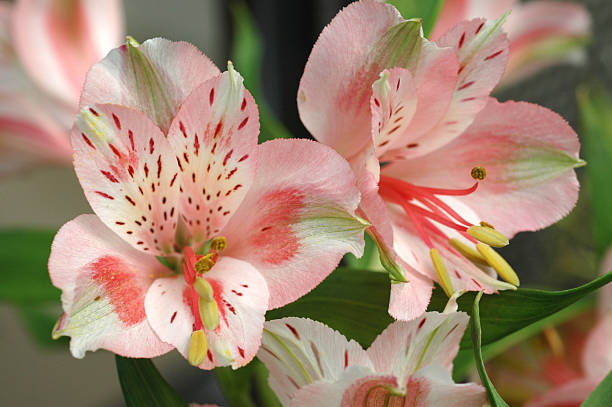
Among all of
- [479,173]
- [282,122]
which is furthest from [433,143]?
[282,122]

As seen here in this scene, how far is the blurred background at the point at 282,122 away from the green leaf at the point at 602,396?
0.27 m

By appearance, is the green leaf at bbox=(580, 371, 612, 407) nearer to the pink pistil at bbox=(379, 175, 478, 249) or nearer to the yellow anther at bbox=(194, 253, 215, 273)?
the pink pistil at bbox=(379, 175, 478, 249)

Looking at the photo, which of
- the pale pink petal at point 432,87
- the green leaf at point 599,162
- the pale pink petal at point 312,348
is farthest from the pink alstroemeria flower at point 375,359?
the green leaf at point 599,162

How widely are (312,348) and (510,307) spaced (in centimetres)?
10

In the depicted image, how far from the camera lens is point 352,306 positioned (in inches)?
12.5

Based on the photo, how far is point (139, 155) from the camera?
0.27m

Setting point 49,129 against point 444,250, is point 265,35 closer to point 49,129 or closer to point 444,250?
point 49,129

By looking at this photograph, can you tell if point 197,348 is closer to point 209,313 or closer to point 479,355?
point 209,313

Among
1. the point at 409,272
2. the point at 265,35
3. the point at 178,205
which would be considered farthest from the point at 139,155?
the point at 265,35

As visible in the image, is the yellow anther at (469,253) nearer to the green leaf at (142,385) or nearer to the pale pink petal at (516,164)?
the pale pink petal at (516,164)

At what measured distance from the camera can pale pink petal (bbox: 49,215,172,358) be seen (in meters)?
0.24

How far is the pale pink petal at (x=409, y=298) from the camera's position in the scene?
27 centimetres

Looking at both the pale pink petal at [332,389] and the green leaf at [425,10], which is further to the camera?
the green leaf at [425,10]

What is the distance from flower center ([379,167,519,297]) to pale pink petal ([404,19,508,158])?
27 millimetres
